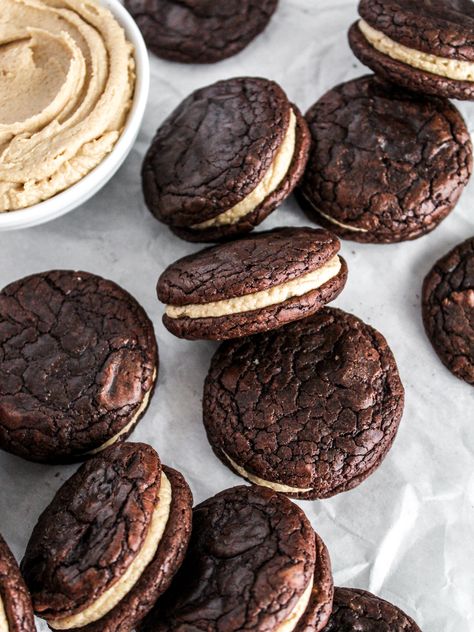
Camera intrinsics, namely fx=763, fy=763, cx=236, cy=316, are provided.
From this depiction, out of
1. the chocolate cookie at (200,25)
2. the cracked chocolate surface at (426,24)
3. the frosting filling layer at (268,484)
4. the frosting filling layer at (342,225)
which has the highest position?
the cracked chocolate surface at (426,24)

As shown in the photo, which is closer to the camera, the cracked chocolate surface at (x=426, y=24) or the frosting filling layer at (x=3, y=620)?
the frosting filling layer at (x=3, y=620)

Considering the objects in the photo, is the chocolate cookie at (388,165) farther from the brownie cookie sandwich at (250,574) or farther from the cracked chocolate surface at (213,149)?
the brownie cookie sandwich at (250,574)

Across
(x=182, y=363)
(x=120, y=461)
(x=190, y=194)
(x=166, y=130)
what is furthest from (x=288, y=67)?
(x=120, y=461)

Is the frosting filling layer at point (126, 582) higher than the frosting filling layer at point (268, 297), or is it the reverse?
the frosting filling layer at point (268, 297)

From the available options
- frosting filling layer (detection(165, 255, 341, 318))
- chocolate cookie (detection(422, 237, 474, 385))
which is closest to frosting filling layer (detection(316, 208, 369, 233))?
chocolate cookie (detection(422, 237, 474, 385))

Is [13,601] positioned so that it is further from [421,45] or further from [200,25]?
A: [200,25]

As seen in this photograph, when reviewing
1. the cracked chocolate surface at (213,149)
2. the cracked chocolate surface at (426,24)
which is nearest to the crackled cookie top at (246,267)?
the cracked chocolate surface at (213,149)

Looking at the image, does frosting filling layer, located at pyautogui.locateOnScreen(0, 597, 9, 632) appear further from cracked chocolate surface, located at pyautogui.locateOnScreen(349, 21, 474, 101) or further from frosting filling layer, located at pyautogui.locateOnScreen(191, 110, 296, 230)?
cracked chocolate surface, located at pyautogui.locateOnScreen(349, 21, 474, 101)

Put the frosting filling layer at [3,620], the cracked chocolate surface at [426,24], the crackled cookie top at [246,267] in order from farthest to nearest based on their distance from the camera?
the cracked chocolate surface at [426,24]
the crackled cookie top at [246,267]
the frosting filling layer at [3,620]
